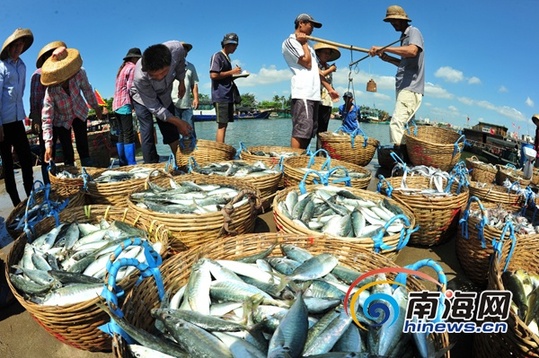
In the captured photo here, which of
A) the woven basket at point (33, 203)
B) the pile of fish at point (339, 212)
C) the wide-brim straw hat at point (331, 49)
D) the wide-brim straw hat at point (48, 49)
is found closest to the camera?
the pile of fish at point (339, 212)

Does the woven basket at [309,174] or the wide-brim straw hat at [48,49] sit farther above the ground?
the wide-brim straw hat at [48,49]

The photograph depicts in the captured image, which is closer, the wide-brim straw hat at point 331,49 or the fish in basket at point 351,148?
the fish in basket at point 351,148

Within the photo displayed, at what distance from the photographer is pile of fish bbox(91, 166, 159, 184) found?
3.62 meters

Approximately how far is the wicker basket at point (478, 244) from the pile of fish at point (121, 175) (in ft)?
10.3

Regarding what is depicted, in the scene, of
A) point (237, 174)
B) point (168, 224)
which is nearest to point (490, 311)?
point (168, 224)

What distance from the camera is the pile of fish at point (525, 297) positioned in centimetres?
162

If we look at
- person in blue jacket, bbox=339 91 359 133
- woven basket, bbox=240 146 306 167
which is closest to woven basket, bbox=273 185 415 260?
woven basket, bbox=240 146 306 167

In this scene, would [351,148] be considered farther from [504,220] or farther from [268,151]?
[504,220]

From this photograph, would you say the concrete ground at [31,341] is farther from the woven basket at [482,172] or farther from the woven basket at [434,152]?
the woven basket at [482,172]

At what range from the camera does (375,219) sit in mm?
2684

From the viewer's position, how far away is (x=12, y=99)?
3.62 m

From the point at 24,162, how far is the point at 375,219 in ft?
13.6

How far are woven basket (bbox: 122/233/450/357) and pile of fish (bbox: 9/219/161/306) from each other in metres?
0.23

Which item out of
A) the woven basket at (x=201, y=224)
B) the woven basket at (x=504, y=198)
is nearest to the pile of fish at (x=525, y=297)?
the woven basket at (x=201, y=224)
